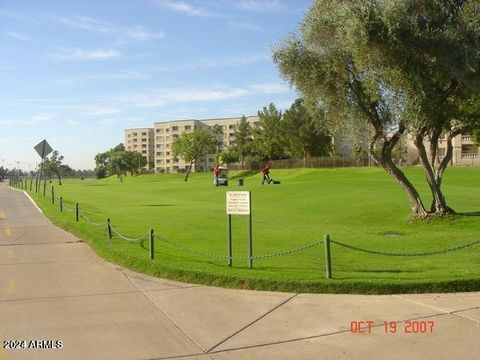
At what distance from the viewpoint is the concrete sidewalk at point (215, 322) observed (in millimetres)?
5609

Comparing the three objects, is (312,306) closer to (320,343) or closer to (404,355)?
(320,343)

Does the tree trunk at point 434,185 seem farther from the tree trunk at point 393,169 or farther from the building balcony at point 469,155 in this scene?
the building balcony at point 469,155

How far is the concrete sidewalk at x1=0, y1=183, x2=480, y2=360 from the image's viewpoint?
561cm

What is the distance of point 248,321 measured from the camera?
6727mm

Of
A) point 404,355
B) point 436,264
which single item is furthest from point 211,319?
point 436,264

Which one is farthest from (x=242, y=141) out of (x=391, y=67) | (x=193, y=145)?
(x=391, y=67)

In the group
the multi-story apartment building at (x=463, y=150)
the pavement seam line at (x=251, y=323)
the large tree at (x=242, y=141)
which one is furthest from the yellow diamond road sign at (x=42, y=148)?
the large tree at (x=242, y=141)

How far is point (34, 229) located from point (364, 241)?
10.6m

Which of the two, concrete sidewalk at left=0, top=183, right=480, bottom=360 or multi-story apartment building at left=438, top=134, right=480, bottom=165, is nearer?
concrete sidewalk at left=0, top=183, right=480, bottom=360
